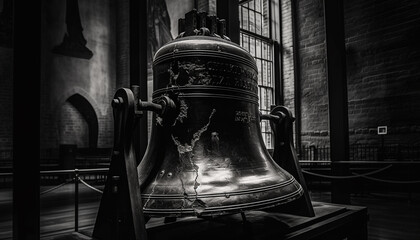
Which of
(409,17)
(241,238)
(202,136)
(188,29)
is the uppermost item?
(409,17)

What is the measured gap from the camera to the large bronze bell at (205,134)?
4.93 ft

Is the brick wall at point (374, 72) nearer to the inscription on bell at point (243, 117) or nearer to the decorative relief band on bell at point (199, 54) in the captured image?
the inscription on bell at point (243, 117)

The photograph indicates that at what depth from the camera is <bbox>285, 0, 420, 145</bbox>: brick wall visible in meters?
8.80

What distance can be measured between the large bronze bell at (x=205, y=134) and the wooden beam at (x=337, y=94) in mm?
1866

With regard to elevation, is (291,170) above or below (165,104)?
below

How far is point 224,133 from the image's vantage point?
5.68 feet

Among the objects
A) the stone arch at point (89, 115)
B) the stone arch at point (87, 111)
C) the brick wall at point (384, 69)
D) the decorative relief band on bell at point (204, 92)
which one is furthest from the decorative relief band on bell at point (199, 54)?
the stone arch at point (89, 115)

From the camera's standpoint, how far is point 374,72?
9562 mm

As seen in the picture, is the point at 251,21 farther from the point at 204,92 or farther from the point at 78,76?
the point at 204,92

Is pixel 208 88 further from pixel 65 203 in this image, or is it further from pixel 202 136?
pixel 65 203

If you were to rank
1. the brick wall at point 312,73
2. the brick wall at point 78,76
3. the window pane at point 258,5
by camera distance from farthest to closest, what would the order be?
the window pane at point 258,5
the brick wall at point 78,76
the brick wall at point 312,73

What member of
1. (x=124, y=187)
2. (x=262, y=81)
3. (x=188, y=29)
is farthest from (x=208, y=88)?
(x=262, y=81)

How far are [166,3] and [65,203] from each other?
714 cm

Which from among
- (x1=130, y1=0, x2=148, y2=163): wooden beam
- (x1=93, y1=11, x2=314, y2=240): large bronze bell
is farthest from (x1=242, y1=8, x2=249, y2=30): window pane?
(x1=93, y1=11, x2=314, y2=240): large bronze bell
